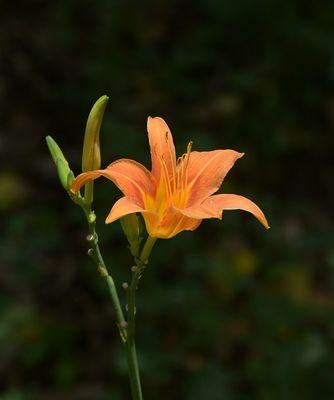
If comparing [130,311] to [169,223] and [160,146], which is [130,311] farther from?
[160,146]

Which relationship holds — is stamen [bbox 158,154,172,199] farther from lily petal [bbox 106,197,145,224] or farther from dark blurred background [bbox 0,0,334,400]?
dark blurred background [bbox 0,0,334,400]

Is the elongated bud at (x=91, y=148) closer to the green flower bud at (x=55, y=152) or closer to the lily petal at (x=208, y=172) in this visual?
the green flower bud at (x=55, y=152)

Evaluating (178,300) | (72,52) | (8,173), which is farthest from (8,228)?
(72,52)

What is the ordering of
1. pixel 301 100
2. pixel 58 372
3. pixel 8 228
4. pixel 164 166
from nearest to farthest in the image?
1. pixel 164 166
2. pixel 58 372
3. pixel 8 228
4. pixel 301 100

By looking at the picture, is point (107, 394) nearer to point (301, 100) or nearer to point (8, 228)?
point (8, 228)

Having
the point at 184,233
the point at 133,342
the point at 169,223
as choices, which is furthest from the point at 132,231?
the point at 184,233

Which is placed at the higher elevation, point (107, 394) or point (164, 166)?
point (164, 166)

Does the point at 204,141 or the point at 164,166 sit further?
the point at 204,141
